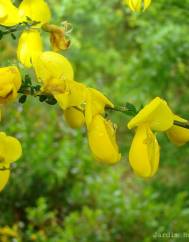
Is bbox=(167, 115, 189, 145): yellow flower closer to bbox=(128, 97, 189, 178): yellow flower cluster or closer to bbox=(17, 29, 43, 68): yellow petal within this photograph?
bbox=(128, 97, 189, 178): yellow flower cluster

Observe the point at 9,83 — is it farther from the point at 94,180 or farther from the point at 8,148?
the point at 94,180

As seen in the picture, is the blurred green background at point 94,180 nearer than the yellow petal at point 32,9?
No

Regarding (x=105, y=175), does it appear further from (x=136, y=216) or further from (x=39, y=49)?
(x=39, y=49)

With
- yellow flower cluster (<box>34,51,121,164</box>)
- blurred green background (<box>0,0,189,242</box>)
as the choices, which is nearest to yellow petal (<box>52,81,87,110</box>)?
yellow flower cluster (<box>34,51,121,164</box>)

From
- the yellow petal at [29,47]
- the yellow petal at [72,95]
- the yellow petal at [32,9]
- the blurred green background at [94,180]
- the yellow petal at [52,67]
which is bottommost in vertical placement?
the yellow petal at [72,95]

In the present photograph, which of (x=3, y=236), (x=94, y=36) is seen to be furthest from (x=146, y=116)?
(x=94, y=36)

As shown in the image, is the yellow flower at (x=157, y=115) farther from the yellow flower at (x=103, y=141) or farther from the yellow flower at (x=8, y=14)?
the yellow flower at (x=8, y=14)

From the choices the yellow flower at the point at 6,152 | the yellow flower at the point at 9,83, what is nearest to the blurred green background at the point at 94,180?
the yellow flower at the point at 6,152

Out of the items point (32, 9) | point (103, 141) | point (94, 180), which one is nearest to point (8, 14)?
point (32, 9)
